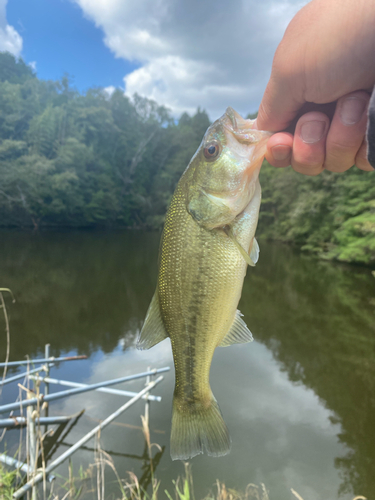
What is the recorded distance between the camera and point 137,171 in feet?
172

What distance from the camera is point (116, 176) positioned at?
49.5 m

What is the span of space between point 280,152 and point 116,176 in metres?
50.4

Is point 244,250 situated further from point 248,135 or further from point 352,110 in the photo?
point 352,110

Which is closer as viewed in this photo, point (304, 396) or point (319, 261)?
point (304, 396)

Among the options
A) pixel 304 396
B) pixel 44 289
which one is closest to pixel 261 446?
pixel 304 396

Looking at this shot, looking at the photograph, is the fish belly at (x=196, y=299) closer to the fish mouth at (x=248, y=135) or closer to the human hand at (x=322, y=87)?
the fish mouth at (x=248, y=135)

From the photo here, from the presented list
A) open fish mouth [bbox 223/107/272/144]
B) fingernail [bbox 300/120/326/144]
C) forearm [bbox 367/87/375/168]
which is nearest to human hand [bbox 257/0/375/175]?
fingernail [bbox 300/120/326/144]

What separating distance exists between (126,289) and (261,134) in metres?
14.4

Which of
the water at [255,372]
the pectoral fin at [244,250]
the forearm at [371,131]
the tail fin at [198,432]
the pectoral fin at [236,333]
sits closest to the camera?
the forearm at [371,131]

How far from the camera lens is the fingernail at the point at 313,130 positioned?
5.86 ft

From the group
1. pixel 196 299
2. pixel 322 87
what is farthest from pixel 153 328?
pixel 322 87

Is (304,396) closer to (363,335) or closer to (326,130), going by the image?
(363,335)

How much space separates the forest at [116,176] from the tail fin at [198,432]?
19403mm

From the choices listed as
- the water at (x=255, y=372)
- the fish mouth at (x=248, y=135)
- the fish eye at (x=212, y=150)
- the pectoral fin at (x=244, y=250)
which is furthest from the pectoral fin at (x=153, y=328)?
the water at (x=255, y=372)
